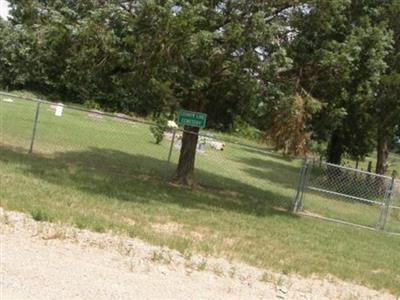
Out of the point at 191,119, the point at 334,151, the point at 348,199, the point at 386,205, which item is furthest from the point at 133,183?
the point at 334,151

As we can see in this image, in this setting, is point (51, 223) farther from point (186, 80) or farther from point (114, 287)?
point (186, 80)

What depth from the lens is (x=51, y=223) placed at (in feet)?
28.1

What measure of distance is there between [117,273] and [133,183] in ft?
26.2

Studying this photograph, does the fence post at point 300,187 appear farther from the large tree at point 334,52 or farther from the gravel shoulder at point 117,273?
the gravel shoulder at point 117,273

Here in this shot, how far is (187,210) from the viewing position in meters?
12.3

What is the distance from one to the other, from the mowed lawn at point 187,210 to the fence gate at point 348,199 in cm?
36

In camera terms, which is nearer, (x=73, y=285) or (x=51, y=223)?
(x=73, y=285)

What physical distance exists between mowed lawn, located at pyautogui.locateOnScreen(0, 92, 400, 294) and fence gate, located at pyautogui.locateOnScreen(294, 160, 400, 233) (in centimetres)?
36

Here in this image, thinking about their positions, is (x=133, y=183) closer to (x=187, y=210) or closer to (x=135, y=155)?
(x=187, y=210)

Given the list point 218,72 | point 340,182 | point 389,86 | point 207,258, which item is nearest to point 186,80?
point 218,72

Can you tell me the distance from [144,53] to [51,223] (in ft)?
16.3

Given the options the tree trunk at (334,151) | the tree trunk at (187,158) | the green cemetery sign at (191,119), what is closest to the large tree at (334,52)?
the green cemetery sign at (191,119)

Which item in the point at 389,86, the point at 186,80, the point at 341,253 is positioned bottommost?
the point at 341,253

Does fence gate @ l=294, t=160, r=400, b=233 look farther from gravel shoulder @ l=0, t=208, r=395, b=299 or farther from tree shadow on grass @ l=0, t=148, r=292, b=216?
gravel shoulder @ l=0, t=208, r=395, b=299
